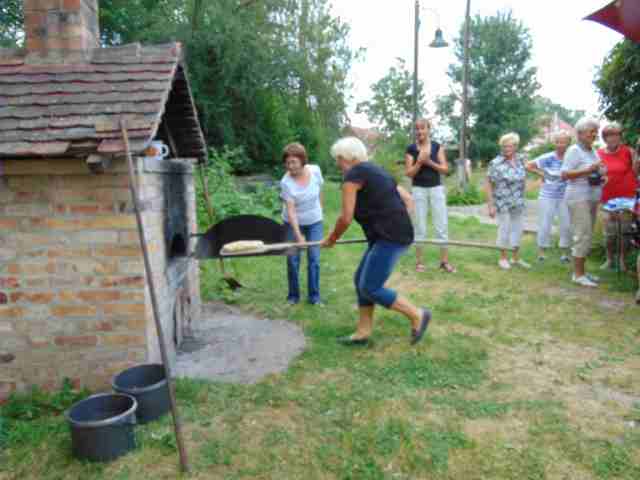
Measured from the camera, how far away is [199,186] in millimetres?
10352

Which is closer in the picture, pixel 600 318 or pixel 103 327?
pixel 103 327

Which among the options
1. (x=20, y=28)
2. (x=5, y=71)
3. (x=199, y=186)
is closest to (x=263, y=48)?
(x=199, y=186)

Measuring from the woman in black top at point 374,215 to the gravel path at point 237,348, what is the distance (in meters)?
0.91

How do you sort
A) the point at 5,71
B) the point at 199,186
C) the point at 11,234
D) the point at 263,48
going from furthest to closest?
the point at 263,48, the point at 199,186, the point at 5,71, the point at 11,234

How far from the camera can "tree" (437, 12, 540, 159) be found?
32.8 meters

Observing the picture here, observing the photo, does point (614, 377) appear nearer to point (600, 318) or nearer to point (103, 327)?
point (600, 318)

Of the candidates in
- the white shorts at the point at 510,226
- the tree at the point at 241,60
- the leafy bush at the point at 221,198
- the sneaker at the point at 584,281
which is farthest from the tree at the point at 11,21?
the sneaker at the point at 584,281

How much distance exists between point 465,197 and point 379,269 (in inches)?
514

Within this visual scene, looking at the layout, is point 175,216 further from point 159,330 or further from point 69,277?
point 159,330

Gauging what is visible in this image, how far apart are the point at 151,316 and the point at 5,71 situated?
6.66 feet

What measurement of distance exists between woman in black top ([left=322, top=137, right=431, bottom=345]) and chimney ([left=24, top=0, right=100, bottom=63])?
6.71 ft

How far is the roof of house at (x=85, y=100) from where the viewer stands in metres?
3.06

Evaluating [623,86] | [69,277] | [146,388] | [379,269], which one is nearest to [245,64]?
[623,86]

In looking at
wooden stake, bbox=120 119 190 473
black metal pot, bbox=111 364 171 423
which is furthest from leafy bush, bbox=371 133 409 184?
wooden stake, bbox=120 119 190 473
